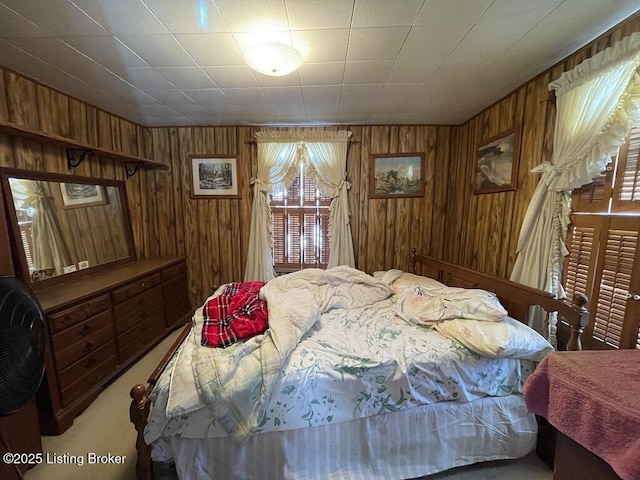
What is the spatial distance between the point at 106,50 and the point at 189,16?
2.51 ft

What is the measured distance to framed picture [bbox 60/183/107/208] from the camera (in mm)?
2363

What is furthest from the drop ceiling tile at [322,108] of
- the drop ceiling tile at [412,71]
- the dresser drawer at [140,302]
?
the dresser drawer at [140,302]

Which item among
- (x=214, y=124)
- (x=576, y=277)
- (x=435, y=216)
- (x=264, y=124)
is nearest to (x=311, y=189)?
(x=264, y=124)

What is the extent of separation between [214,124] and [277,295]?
248 centimetres

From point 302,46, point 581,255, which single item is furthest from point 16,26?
point 581,255

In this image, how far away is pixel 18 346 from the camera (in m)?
1.00

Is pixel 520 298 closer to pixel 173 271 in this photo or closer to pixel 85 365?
pixel 85 365

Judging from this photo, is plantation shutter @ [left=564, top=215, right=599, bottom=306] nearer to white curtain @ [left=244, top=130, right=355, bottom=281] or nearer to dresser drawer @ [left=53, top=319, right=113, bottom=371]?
white curtain @ [left=244, top=130, right=355, bottom=281]

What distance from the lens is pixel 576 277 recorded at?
5.61 ft

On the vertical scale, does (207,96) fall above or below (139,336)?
above

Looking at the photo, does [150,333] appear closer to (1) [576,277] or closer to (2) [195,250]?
(2) [195,250]

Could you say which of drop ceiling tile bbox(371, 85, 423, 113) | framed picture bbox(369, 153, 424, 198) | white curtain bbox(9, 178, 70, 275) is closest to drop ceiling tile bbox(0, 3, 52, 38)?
white curtain bbox(9, 178, 70, 275)

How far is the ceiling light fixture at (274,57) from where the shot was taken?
5.08ft

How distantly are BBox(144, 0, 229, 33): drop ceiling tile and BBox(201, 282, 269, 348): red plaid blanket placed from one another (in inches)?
68.3
